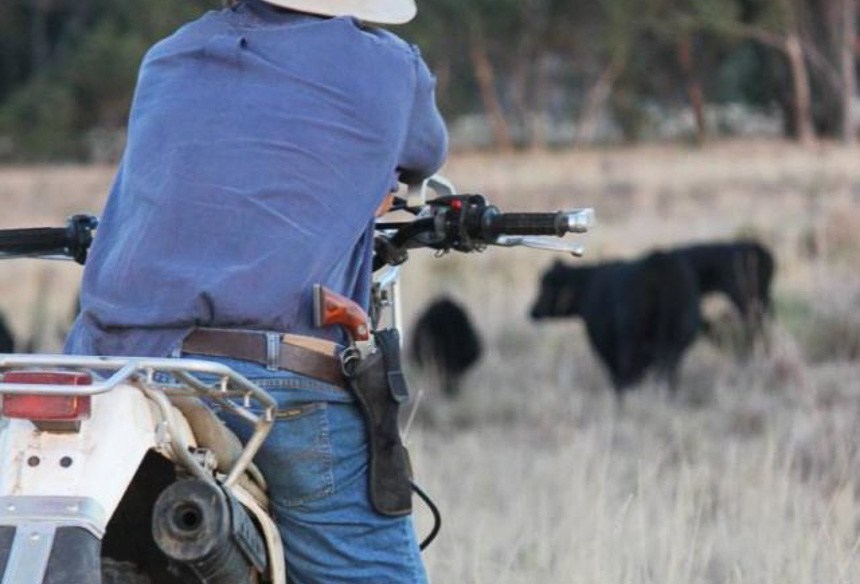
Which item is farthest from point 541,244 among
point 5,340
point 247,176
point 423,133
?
point 5,340

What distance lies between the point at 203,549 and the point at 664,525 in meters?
3.13

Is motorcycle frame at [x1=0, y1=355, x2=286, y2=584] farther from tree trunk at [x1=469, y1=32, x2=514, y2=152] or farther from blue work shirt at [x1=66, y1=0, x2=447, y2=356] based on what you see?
tree trunk at [x1=469, y1=32, x2=514, y2=152]

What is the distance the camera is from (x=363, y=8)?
3.55m

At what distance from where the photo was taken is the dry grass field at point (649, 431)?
5.59 metres

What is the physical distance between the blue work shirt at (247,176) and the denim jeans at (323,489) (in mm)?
134

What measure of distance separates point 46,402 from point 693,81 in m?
48.7

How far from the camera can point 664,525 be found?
578cm

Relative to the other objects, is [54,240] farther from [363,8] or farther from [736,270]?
[736,270]

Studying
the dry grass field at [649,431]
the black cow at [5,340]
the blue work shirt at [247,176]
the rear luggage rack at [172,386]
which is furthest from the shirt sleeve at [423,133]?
the black cow at [5,340]

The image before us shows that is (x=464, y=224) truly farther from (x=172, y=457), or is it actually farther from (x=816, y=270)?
(x=816, y=270)

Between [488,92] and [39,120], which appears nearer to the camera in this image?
[39,120]

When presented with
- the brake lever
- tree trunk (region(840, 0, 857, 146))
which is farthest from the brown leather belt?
tree trunk (region(840, 0, 857, 146))

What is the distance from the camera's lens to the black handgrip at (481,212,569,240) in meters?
3.64

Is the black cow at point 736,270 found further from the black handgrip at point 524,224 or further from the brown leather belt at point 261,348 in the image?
the brown leather belt at point 261,348
